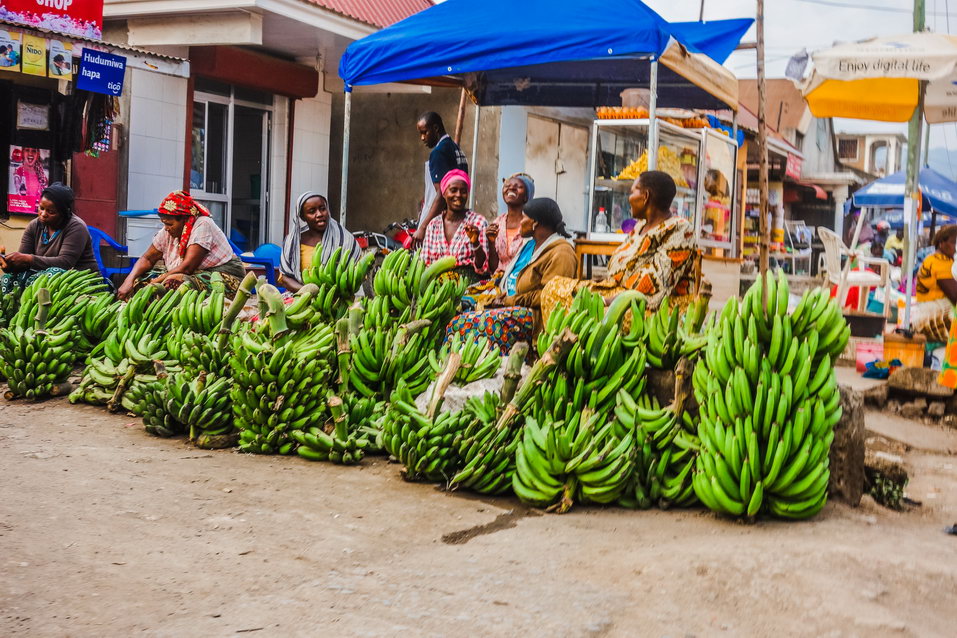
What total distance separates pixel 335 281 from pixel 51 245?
3101 mm

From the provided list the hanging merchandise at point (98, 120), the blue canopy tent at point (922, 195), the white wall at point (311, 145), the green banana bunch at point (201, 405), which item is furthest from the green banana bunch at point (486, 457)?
the blue canopy tent at point (922, 195)

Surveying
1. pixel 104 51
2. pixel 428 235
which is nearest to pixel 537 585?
pixel 428 235

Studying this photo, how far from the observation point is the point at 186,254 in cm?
722

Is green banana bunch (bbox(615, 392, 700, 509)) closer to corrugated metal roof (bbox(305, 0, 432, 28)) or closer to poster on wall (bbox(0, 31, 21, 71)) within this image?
poster on wall (bbox(0, 31, 21, 71))

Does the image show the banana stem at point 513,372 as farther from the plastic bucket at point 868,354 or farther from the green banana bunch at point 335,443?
the plastic bucket at point 868,354

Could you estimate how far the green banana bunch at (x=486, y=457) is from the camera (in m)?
4.44

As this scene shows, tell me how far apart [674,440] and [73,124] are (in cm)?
777

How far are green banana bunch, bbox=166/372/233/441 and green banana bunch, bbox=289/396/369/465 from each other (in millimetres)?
518

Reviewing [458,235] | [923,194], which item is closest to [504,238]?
[458,235]

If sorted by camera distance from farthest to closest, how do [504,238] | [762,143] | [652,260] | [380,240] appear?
1. [380,240]
2. [504,238]
3. [652,260]
4. [762,143]

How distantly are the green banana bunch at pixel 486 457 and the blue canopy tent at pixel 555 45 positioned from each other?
3154 mm

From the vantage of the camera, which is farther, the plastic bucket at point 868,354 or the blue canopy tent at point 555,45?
the plastic bucket at point 868,354

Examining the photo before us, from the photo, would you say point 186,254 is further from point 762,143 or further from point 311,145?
point 311,145

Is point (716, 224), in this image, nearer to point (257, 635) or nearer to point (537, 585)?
point (537, 585)
